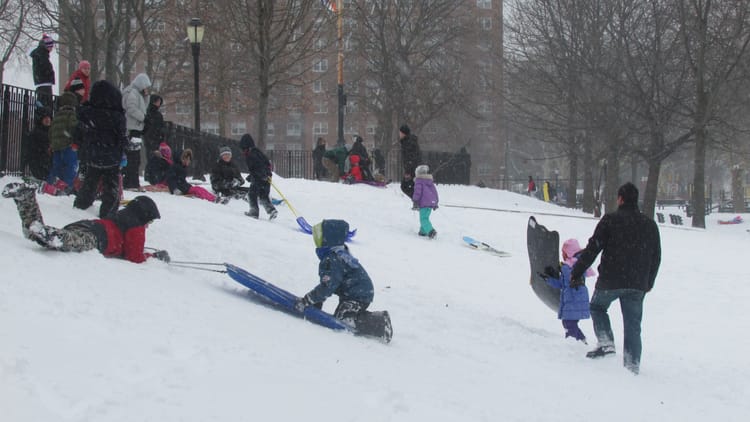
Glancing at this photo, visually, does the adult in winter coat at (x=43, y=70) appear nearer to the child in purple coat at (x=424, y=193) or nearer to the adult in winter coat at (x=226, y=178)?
the adult in winter coat at (x=226, y=178)

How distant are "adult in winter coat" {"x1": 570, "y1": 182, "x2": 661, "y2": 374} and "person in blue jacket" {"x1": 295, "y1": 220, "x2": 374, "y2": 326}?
7.18 feet

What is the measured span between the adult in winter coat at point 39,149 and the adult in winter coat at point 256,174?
3.26 meters

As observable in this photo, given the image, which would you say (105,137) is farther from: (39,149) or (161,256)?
(39,149)

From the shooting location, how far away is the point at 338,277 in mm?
6441

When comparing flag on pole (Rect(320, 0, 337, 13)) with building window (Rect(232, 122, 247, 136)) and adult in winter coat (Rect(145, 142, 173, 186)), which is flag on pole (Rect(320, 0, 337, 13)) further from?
building window (Rect(232, 122, 247, 136))

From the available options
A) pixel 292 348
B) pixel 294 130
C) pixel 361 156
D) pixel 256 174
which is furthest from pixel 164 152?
pixel 294 130

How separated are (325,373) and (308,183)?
14591 mm

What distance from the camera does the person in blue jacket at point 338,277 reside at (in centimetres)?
645

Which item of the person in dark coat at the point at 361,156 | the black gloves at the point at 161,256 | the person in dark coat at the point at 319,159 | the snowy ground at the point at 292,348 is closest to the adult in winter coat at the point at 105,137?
the snowy ground at the point at 292,348

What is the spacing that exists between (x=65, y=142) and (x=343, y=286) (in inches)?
233

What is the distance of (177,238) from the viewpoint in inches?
372

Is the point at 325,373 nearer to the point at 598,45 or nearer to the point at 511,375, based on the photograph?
the point at 511,375

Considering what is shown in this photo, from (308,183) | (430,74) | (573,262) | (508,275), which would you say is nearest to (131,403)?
(573,262)

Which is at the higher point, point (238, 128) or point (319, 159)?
point (238, 128)
